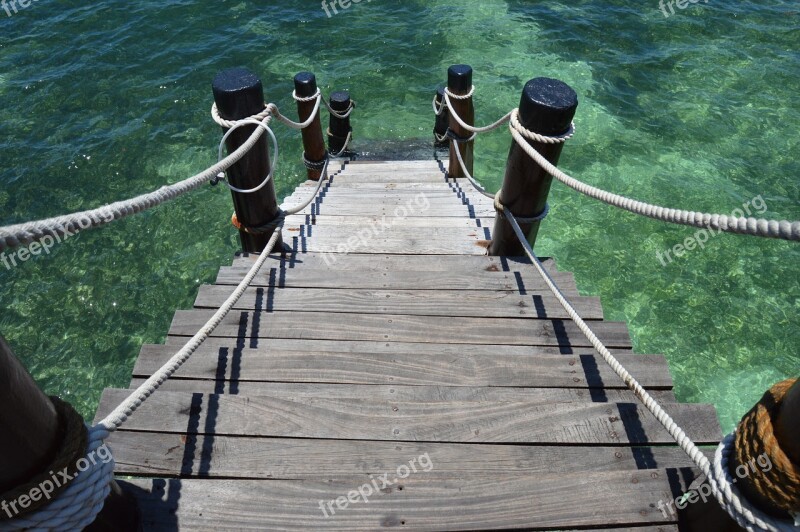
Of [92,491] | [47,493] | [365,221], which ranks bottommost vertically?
[365,221]

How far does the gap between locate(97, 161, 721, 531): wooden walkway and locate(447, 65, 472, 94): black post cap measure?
7.97 ft

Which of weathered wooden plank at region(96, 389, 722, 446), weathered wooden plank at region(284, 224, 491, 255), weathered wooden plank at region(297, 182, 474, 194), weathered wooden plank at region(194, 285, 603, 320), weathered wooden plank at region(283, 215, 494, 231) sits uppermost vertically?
weathered wooden plank at region(96, 389, 722, 446)

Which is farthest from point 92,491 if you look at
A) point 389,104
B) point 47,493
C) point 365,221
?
point 389,104

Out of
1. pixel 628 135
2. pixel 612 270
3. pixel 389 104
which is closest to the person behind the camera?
pixel 612 270

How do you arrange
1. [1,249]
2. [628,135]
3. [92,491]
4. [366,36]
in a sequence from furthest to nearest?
1. [366,36]
2. [628,135]
3. [92,491]
4. [1,249]

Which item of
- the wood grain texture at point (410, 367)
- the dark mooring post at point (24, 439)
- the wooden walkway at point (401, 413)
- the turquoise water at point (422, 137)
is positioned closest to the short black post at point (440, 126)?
the turquoise water at point (422, 137)

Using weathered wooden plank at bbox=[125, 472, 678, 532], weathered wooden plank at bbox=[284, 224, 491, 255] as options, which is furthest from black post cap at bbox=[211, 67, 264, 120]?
weathered wooden plank at bbox=[125, 472, 678, 532]

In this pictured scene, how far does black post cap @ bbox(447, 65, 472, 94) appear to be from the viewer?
5035 millimetres

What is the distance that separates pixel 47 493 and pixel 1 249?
28.8 inches

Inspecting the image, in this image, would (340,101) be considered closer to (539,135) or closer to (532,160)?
(532,160)

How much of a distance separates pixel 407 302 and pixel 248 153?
1.45 meters

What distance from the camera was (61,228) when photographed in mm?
1408

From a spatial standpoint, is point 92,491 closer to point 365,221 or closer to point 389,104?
point 365,221

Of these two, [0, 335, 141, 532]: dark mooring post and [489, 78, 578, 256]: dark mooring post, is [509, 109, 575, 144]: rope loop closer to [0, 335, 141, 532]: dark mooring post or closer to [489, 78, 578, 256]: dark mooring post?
[489, 78, 578, 256]: dark mooring post
